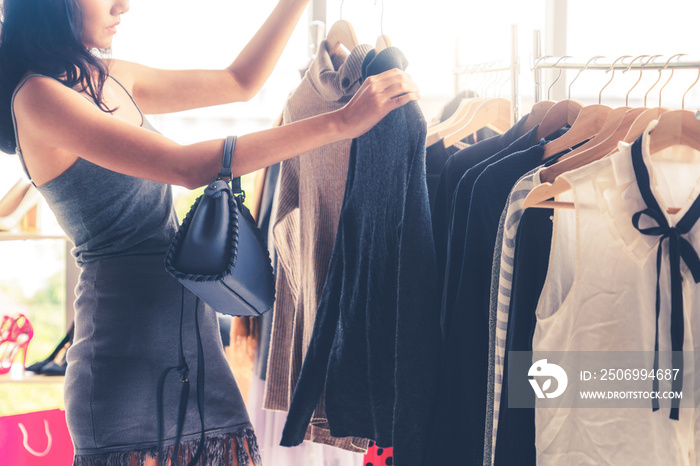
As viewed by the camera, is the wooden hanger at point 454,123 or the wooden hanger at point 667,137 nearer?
the wooden hanger at point 667,137

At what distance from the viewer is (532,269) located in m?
0.95

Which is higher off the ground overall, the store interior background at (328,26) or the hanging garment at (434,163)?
the store interior background at (328,26)

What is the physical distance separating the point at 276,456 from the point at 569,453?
37.4 inches

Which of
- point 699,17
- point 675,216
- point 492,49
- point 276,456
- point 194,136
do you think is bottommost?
point 276,456

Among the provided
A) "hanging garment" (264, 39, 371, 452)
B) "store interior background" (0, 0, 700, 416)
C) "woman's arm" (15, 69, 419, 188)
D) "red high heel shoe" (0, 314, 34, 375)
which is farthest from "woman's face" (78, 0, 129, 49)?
"red high heel shoe" (0, 314, 34, 375)

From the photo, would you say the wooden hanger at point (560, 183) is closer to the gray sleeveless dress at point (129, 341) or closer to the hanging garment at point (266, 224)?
the gray sleeveless dress at point (129, 341)

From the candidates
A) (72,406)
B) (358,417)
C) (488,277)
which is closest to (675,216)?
(488,277)

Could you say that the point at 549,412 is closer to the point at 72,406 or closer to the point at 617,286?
the point at 617,286

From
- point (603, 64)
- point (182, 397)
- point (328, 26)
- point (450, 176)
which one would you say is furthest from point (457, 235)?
point (328, 26)

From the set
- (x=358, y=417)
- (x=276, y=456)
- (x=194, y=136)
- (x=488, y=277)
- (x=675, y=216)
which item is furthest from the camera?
(x=194, y=136)

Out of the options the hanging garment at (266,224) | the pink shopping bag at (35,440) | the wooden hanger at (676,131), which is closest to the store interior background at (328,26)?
the pink shopping bag at (35,440)

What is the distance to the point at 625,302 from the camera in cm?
87

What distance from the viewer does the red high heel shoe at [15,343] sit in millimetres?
1987

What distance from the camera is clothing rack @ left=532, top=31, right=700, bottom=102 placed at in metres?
1.04
